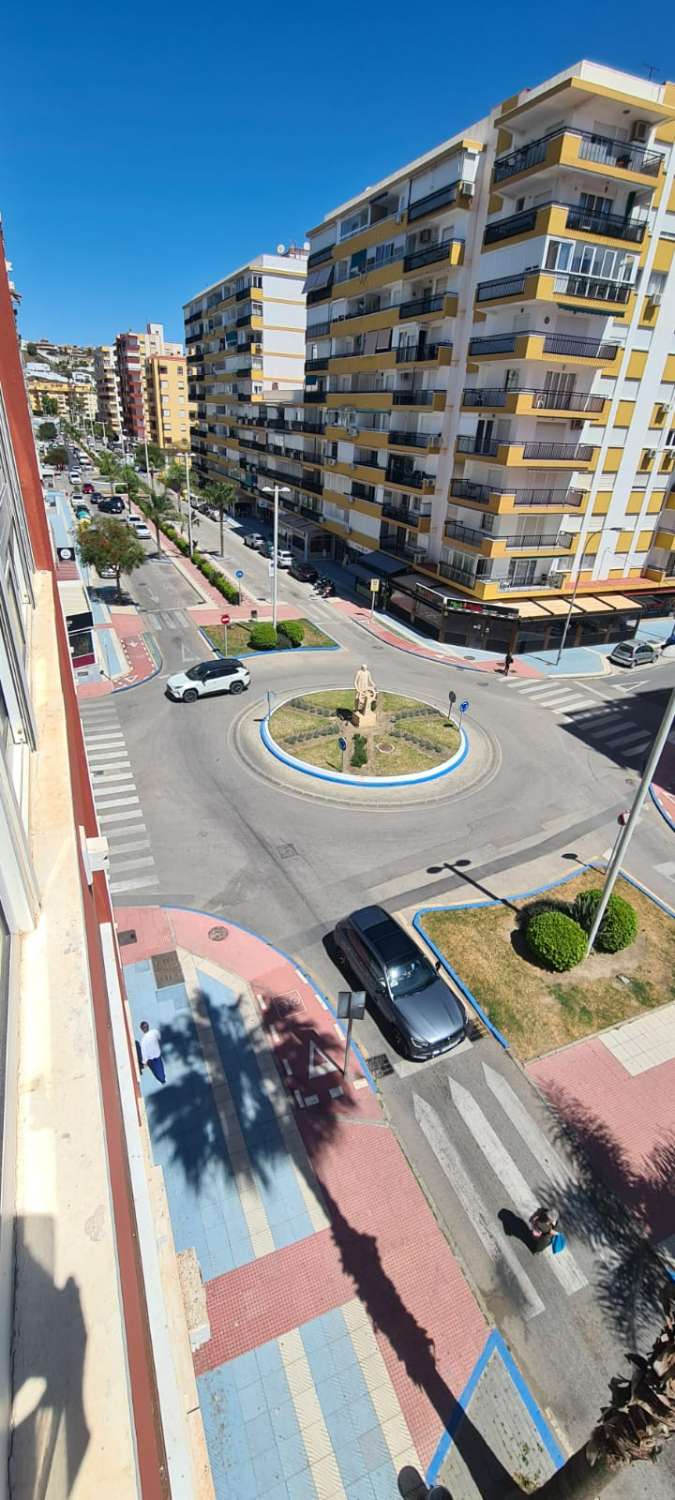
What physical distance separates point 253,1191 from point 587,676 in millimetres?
29325

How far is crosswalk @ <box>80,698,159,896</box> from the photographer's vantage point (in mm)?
17453

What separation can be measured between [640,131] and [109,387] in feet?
489

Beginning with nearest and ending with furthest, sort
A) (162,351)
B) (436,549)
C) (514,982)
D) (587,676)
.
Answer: (514,982), (587,676), (436,549), (162,351)

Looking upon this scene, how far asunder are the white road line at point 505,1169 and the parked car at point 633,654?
28.7m

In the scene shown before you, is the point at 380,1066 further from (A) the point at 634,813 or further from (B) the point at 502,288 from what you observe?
(B) the point at 502,288

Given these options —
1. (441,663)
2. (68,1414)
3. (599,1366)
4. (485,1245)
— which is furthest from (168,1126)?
(441,663)

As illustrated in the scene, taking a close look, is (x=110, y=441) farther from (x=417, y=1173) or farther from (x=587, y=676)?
(x=417, y=1173)

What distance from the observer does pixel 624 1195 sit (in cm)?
1080

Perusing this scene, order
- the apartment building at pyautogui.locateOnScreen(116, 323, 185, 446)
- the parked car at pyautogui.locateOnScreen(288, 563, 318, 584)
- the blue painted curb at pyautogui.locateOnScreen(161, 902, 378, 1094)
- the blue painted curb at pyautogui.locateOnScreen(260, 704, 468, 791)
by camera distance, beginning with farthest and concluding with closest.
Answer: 1. the apartment building at pyautogui.locateOnScreen(116, 323, 185, 446)
2. the parked car at pyautogui.locateOnScreen(288, 563, 318, 584)
3. the blue painted curb at pyautogui.locateOnScreen(260, 704, 468, 791)
4. the blue painted curb at pyautogui.locateOnScreen(161, 902, 378, 1094)

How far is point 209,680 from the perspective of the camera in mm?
27938

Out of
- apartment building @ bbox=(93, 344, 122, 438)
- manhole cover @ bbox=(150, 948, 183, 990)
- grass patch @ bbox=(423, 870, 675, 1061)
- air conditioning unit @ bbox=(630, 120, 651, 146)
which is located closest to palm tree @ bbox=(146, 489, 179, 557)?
air conditioning unit @ bbox=(630, 120, 651, 146)

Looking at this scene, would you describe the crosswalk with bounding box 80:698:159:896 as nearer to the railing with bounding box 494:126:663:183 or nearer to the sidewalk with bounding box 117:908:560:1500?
the sidewalk with bounding box 117:908:560:1500

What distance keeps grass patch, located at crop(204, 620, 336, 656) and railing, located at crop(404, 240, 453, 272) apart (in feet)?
62.9

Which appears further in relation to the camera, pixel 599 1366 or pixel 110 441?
pixel 110 441
